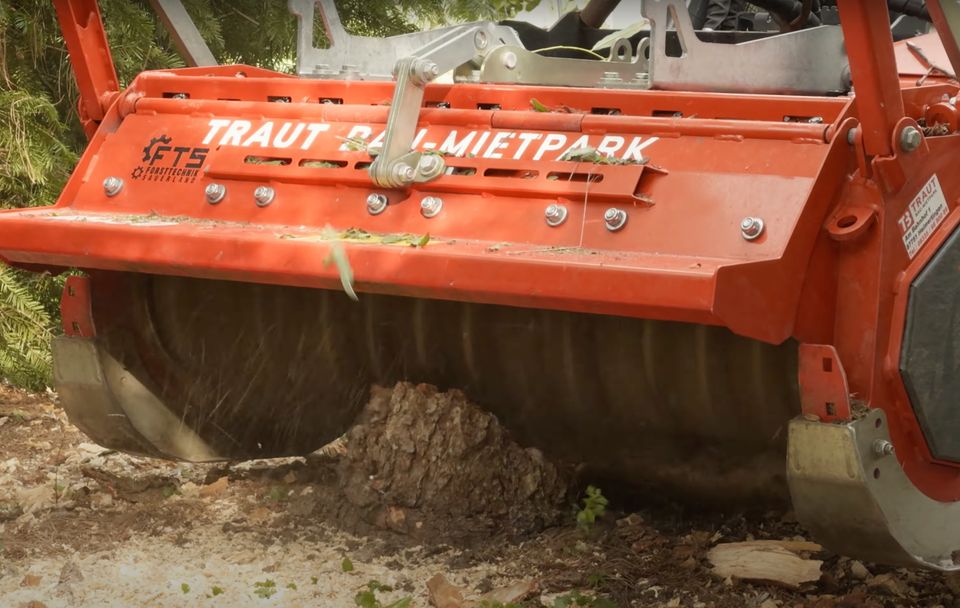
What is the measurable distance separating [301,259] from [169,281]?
41.1 inches

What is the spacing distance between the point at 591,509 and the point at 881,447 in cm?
106

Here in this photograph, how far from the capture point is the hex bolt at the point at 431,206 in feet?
9.96

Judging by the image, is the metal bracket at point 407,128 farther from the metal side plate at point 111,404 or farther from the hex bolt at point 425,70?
the metal side plate at point 111,404

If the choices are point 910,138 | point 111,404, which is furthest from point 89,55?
point 910,138

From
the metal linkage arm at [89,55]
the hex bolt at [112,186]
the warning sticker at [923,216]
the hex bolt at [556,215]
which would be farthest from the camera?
the metal linkage arm at [89,55]

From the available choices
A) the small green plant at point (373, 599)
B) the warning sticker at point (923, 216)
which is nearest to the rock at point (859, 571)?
the warning sticker at point (923, 216)

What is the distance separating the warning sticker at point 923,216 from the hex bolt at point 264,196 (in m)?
1.39

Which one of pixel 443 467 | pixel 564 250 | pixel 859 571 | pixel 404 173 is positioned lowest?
pixel 859 571

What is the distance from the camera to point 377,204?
3107 millimetres

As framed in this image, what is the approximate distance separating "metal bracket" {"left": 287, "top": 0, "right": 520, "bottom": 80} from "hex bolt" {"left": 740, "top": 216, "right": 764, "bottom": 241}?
1.32m

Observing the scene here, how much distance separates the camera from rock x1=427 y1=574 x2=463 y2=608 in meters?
3.14

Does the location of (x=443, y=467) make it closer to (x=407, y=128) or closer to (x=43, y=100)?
(x=407, y=128)

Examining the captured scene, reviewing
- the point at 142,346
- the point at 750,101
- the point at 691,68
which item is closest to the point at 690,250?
the point at 750,101

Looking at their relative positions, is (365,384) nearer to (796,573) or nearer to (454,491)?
(454,491)
